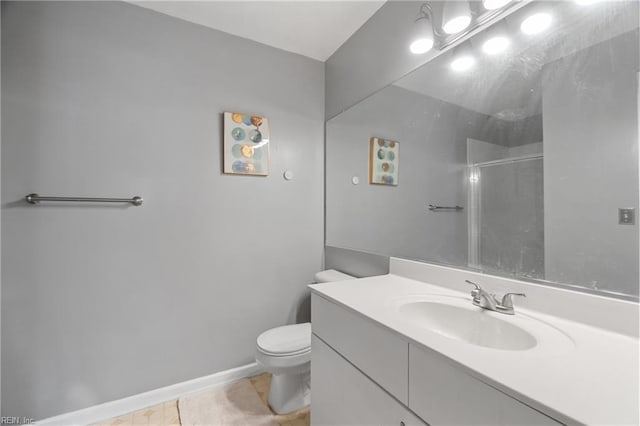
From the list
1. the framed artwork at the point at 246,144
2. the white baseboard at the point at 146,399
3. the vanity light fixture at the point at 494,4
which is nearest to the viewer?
the vanity light fixture at the point at 494,4

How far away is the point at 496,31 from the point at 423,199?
73 cm

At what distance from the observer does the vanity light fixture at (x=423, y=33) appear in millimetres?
1221

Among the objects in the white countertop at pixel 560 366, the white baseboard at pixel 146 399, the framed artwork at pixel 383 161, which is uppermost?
the framed artwork at pixel 383 161

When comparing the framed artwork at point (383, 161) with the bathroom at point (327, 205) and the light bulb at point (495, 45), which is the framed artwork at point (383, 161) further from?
the light bulb at point (495, 45)

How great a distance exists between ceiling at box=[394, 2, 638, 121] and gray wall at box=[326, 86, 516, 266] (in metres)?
0.06

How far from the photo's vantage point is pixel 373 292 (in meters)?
1.08

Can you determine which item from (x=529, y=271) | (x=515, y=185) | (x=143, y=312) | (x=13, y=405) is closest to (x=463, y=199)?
(x=515, y=185)

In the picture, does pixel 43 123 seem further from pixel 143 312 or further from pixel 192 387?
pixel 192 387

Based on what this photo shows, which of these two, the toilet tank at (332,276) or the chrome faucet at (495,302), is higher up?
the chrome faucet at (495,302)

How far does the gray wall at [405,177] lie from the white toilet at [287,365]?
71 cm

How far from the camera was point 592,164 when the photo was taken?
0.75 metres

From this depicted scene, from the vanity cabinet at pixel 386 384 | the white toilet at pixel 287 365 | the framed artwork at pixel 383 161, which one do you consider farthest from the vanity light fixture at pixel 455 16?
the white toilet at pixel 287 365

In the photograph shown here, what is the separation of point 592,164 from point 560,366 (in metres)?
0.59

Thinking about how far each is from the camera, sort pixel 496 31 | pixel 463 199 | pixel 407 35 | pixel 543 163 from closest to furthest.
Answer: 1. pixel 543 163
2. pixel 496 31
3. pixel 463 199
4. pixel 407 35
